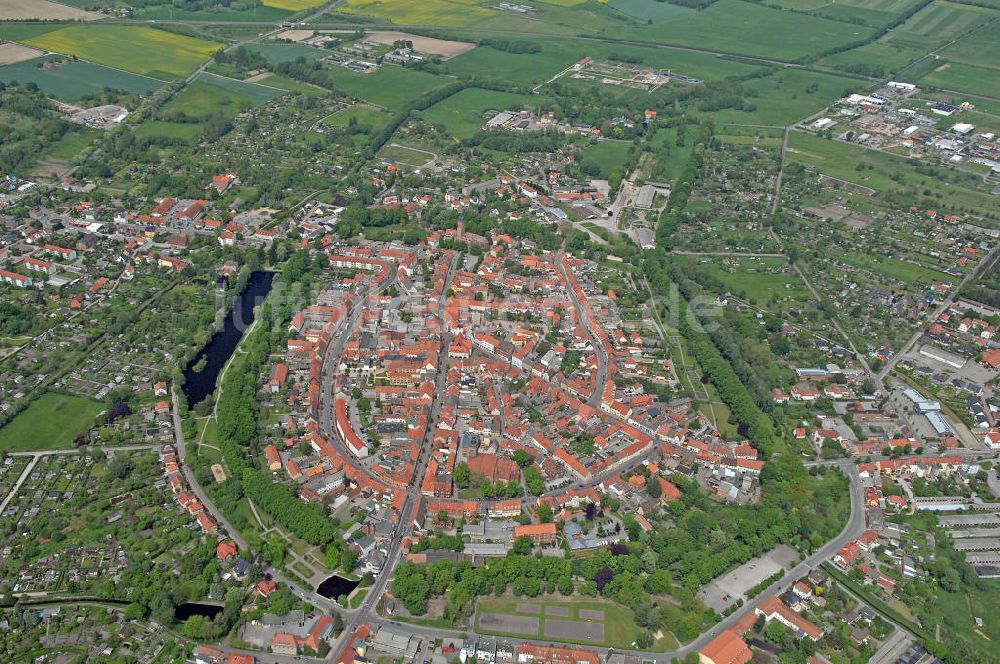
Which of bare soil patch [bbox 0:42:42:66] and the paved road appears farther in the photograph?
bare soil patch [bbox 0:42:42:66]

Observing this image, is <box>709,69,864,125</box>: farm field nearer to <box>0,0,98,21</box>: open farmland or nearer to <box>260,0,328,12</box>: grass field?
A: <box>260,0,328,12</box>: grass field

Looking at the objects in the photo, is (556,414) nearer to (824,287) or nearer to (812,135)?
A: (824,287)

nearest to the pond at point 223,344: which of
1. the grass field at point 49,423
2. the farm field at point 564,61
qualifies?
the grass field at point 49,423

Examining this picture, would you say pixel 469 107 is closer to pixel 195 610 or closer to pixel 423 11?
pixel 423 11

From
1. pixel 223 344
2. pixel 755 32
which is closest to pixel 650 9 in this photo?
pixel 755 32

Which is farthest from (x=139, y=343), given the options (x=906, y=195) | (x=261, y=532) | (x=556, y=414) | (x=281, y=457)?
(x=906, y=195)

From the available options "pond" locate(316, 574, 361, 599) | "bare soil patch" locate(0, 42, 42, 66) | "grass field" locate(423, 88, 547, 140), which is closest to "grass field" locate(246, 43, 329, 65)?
"grass field" locate(423, 88, 547, 140)
